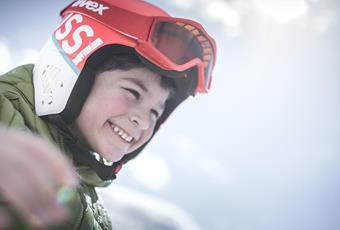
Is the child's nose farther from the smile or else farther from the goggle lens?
the goggle lens

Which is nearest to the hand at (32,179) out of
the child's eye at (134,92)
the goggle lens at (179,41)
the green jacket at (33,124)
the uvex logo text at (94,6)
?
the green jacket at (33,124)

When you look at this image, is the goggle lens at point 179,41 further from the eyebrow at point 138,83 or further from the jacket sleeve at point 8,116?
the jacket sleeve at point 8,116

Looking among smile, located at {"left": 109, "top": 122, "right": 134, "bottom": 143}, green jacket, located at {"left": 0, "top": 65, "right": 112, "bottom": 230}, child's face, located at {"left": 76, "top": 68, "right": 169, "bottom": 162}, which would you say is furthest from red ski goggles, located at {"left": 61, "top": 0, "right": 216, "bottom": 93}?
green jacket, located at {"left": 0, "top": 65, "right": 112, "bottom": 230}

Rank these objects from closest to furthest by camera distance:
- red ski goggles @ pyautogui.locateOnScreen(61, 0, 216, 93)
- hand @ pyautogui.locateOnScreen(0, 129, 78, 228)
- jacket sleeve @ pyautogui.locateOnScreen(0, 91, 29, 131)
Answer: hand @ pyautogui.locateOnScreen(0, 129, 78, 228) → jacket sleeve @ pyautogui.locateOnScreen(0, 91, 29, 131) → red ski goggles @ pyautogui.locateOnScreen(61, 0, 216, 93)

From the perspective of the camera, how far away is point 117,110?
207cm

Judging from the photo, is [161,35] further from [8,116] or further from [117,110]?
[8,116]

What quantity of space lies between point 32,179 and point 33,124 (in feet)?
4.49

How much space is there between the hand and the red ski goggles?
1.80 metres

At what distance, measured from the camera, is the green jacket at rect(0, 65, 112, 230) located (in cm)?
140

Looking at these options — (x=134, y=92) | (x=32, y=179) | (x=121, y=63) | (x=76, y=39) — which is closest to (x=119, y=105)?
(x=134, y=92)

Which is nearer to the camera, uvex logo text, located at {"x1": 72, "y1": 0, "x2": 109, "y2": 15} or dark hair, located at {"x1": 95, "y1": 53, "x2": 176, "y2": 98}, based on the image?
dark hair, located at {"x1": 95, "y1": 53, "x2": 176, "y2": 98}

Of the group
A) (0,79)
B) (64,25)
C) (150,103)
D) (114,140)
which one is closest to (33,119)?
(0,79)

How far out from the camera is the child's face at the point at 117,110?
2.05 m

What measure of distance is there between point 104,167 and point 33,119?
62 cm
